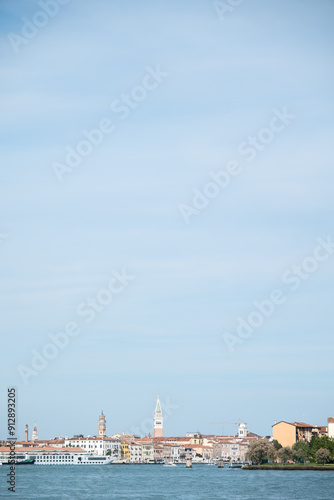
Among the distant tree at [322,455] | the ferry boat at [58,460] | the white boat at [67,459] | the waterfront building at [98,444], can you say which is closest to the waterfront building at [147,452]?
the waterfront building at [98,444]

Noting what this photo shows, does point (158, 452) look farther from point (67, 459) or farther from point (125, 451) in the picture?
point (67, 459)

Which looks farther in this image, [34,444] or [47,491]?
[34,444]

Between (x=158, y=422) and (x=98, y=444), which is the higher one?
(x=158, y=422)

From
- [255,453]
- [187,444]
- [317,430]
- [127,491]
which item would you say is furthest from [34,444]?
[127,491]

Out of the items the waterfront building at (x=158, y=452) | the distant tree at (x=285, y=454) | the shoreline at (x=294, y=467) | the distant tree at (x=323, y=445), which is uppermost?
the distant tree at (x=323, y=445)

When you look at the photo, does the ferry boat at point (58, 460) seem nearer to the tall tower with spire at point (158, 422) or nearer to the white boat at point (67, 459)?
the white boat at point (67, 459)

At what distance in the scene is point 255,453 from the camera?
6800 cm

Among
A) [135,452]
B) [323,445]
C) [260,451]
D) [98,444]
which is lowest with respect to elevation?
[135,452]

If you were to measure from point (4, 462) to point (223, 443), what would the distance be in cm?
3643

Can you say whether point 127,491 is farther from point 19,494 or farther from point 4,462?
point 4,462

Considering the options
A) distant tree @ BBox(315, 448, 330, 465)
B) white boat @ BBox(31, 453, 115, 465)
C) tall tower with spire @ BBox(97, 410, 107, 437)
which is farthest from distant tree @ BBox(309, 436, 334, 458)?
tall tower with spire @ BBox(97, 410, 107, 437)

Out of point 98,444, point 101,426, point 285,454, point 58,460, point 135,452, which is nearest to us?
point 285,454

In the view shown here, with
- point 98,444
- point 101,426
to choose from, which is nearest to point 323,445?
point 98,444

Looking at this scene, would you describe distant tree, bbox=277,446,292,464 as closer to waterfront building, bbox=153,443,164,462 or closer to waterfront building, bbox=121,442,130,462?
waterfront building, bbox=153,443,164,462
